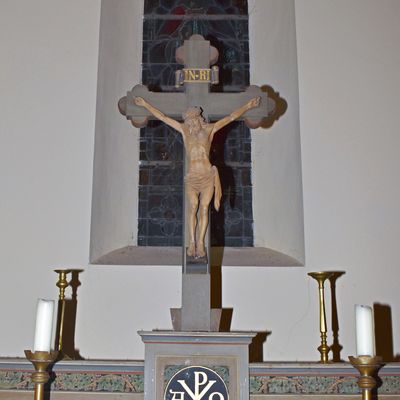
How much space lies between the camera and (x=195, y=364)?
10.5 feet

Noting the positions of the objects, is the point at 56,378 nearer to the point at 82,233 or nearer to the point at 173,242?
the point at 82,233

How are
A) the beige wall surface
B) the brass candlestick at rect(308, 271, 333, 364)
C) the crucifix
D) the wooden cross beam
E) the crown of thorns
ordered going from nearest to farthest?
the crucifix → the crown of thorns → the wooden cross beam → the brass candlestick at rect(308, 271, 333, 364) → the beige wall surface

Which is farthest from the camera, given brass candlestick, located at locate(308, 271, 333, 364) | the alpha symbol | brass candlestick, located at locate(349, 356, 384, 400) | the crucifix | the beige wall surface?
the beige wall surface

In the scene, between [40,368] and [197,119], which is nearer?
[40,368]

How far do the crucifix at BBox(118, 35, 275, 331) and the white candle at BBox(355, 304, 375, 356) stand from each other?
2.13 ft

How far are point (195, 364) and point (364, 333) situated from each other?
2.34ft

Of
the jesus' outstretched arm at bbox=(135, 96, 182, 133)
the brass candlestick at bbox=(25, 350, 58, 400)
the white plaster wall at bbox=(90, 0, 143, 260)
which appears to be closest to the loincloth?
the jesus' outstretched arm at bbox=(135, 96, 182, 133)

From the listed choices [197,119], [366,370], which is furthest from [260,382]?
[197,119]

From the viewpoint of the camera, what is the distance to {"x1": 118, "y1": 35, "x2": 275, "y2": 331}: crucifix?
3.38m

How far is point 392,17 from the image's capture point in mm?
5312

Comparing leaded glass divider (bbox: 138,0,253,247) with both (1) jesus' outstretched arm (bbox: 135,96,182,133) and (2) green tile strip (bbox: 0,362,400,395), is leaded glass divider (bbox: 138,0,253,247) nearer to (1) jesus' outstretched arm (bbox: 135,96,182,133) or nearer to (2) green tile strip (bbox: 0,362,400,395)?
(1) jesus' outstretched arm (bbox: 135,96,182,133)

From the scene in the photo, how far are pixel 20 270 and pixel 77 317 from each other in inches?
18.2

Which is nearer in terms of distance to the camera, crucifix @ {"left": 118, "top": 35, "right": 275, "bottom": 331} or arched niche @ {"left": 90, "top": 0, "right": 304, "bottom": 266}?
crucifix @ {"left": 118, "top": 35, "right": 275, "bottom": 331}

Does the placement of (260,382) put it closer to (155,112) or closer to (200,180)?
(200,180)
